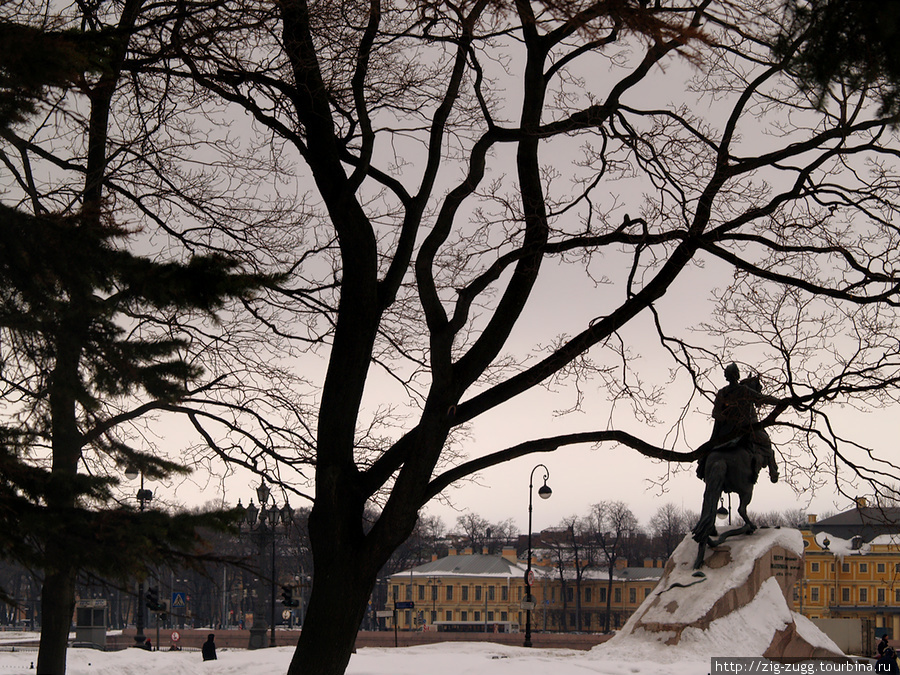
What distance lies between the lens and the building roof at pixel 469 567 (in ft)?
309

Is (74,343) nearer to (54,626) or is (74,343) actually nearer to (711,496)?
(54,626)

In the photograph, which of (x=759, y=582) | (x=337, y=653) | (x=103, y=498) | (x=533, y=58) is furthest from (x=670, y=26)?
(x=759, y=582)

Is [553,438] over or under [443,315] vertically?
under

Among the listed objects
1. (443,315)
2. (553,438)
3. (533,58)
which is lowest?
(553,438)

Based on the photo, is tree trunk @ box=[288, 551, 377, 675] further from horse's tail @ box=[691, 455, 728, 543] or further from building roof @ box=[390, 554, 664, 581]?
building roof @ box=[390, 554, 664, 581]

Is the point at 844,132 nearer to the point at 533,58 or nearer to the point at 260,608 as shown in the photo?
the point at 533,58

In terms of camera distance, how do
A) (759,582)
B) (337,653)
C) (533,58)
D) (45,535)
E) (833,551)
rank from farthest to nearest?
(833,551) → (759,582) → (533,58) → (337,653) → (45,535)

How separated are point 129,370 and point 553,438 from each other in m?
3.16

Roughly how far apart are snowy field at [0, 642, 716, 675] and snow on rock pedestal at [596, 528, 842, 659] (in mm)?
530

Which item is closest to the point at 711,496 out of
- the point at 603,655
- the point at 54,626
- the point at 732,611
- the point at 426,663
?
the point at 732,611

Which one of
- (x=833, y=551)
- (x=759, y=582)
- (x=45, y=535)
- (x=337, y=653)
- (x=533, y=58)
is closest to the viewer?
(x=45, y=535)

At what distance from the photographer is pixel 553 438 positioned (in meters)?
7.36

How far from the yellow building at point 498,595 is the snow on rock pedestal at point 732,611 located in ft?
231

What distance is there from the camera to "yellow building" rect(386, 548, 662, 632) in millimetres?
93125
